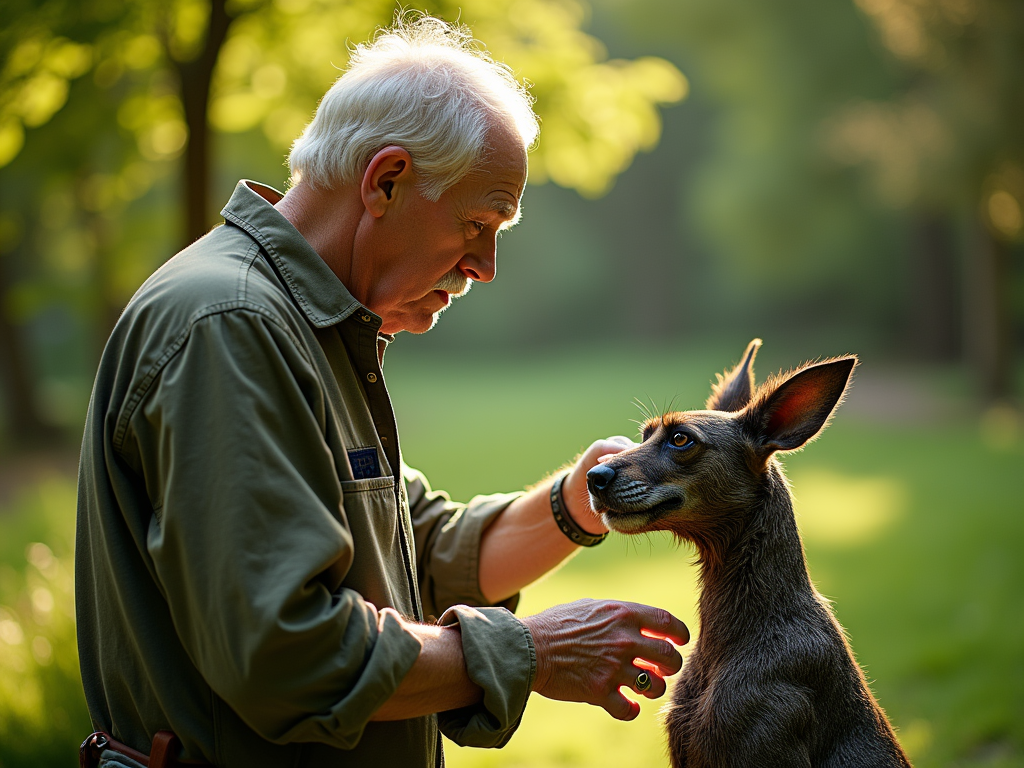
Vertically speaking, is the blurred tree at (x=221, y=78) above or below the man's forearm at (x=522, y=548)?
above

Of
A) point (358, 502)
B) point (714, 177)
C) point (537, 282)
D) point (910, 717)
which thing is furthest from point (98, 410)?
point (537, 282)

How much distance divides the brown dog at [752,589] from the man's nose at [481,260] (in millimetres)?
713

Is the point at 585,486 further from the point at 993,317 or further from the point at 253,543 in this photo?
the point at 993,317

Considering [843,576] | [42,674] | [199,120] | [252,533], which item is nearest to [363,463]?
[252,533]

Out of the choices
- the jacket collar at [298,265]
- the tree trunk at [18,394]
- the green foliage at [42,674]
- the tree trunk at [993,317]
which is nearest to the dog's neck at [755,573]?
the jacket collar at [298,265]

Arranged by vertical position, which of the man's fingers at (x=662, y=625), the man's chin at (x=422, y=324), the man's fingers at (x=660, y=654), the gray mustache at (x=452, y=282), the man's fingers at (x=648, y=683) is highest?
Answer: the gray mustache at (x=452, y=282)

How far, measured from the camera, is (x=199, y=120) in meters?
6.09

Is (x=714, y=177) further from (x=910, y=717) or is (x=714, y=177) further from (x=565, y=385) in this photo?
(x=910, y=717)

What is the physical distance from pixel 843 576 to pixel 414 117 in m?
8.15

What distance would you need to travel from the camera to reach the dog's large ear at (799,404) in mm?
2654

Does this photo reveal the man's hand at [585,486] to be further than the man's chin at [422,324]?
Yes

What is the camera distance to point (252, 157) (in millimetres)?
12711

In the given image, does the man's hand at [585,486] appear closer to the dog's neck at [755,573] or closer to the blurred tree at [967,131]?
the dog's neck at [755,573]

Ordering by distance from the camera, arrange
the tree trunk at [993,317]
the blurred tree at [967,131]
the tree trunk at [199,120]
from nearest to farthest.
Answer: the tree trunk at [199,120]
the blurred tree at [967,131]
the tree trunk at [993,317]
